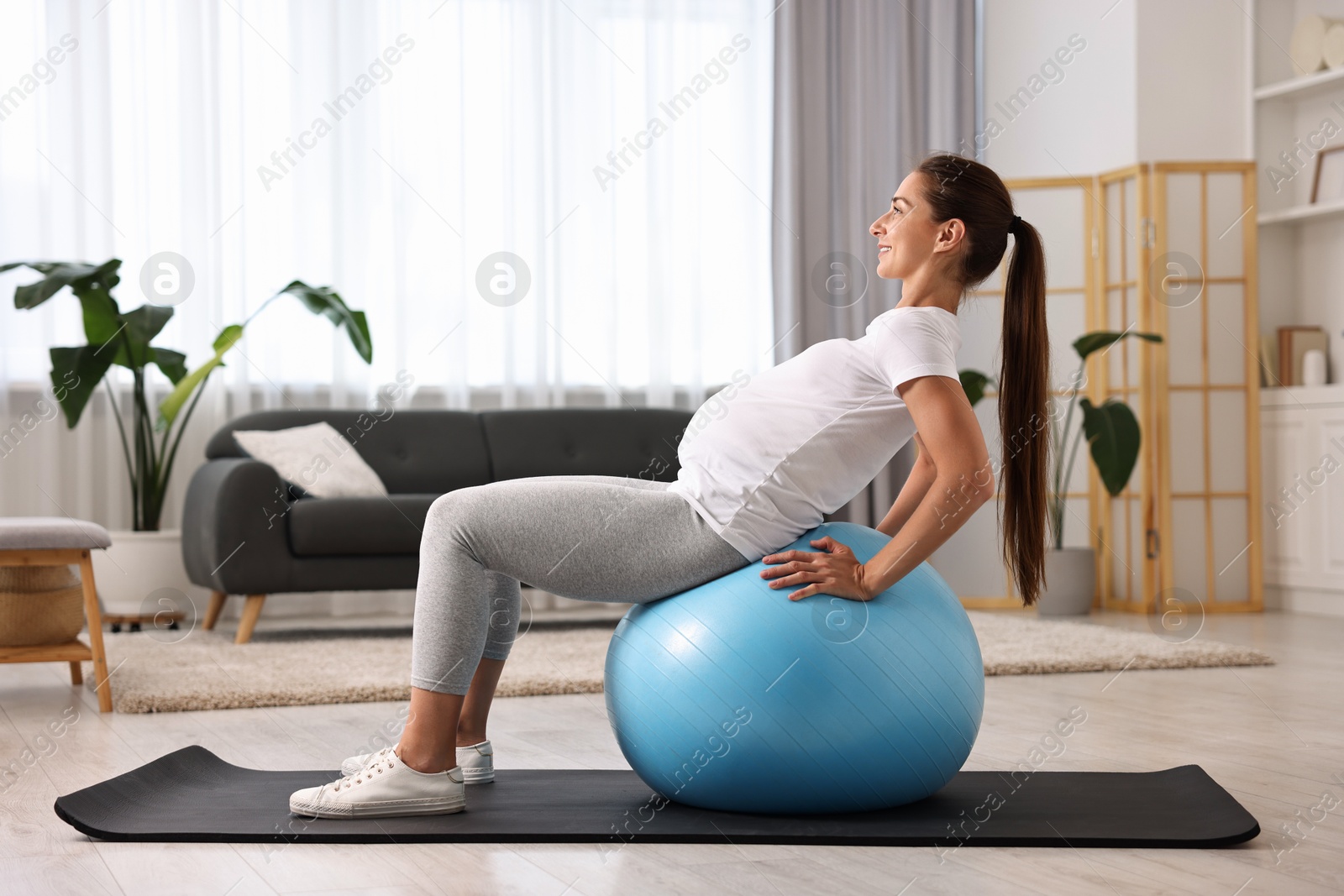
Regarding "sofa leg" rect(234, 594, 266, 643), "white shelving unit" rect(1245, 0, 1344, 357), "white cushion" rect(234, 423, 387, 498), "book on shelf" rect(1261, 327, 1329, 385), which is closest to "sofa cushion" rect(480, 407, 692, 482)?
"white cushion" rect(234, 423, 387, 498)

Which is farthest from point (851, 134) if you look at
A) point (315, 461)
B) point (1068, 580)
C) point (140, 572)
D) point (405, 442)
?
point (140, 572)

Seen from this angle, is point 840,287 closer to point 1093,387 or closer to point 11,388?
point 1093,387

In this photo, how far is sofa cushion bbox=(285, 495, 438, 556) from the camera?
3.93m

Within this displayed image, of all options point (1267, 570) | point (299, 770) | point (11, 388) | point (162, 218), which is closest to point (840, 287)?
point (1267, 570)

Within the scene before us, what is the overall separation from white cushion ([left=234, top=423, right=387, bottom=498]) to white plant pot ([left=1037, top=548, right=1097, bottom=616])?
234cm

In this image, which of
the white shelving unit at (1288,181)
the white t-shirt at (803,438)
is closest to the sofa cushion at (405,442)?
the white t-shirt at (803,438)

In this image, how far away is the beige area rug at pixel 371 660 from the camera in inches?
115

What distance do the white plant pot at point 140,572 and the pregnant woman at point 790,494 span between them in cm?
263

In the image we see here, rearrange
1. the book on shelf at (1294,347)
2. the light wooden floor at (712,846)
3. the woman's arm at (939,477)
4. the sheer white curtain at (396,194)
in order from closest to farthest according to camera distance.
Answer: the light wooden floor at (712,846), the woman's arm at (939,477), the sheer white curtain at (396,194), the book on shelf at (1294,347)

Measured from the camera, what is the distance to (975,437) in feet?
5.51

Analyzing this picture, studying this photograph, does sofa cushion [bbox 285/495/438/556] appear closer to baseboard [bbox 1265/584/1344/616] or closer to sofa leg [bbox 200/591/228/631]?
sofa leg [bbox 200/591/228/631]

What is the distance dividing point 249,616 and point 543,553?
8.17 ft

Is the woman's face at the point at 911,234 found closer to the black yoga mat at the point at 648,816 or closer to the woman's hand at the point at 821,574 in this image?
the woman's hand at the point at 821,574

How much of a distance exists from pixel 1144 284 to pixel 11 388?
13.4 feet
